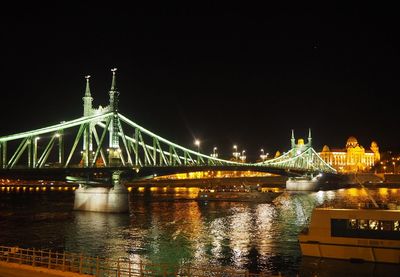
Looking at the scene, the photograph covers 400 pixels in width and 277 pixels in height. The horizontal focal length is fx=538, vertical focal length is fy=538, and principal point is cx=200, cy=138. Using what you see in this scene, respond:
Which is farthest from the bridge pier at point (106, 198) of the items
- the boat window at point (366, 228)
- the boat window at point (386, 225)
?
the boat window at point (386, 225)

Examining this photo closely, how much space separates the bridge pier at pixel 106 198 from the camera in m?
71.0

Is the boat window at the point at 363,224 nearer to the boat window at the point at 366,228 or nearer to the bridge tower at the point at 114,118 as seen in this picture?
the boat window at the point at 366,228

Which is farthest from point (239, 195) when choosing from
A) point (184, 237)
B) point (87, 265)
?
point (87, 265)

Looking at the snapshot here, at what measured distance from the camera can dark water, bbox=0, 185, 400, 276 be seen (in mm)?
34625

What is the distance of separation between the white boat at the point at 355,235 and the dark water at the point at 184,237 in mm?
798

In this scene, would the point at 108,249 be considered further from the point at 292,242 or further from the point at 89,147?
the point at 89,147

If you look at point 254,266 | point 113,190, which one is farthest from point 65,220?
point 254,266

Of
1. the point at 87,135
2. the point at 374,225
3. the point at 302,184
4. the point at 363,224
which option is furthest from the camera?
the point at 302,184

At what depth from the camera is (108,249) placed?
4100 centimetres

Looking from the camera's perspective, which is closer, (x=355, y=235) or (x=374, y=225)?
(x=374, y=225)

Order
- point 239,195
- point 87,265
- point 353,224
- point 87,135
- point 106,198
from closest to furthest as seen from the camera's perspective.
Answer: point 87,265 < point 353,224 < point 106,198 < point 87,135 < point 239,195

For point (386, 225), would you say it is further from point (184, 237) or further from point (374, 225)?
point (184, 237)

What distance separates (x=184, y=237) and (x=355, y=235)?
18.8 m

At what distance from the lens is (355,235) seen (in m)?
33.8
